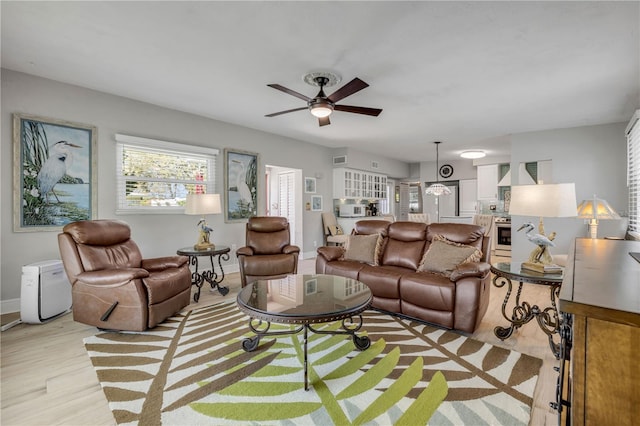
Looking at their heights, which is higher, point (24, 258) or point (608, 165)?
point (608, 165)

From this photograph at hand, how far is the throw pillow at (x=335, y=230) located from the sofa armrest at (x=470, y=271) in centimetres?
447

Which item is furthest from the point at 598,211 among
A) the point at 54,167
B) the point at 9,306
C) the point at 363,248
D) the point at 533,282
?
the point at 9,306

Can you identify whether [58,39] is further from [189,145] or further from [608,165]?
[608,165]

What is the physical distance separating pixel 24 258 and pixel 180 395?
2.93m

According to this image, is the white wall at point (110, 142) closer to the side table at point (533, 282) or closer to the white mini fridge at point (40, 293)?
the white mini fridge at point (40, 293)

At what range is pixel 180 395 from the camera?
1834 mm

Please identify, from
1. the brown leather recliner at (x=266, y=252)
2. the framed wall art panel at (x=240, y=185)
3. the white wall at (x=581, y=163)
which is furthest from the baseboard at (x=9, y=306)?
the white wall at (x=581, y=163)

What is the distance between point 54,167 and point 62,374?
8.25 feet

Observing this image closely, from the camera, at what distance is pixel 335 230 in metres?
7.22

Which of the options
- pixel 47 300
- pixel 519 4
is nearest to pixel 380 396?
pixel 519 4

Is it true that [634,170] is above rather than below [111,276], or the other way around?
above

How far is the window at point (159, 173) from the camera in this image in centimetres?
408

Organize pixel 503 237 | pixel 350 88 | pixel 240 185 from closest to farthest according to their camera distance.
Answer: pixel 350 88
pixel 240 185
pixel 503 237

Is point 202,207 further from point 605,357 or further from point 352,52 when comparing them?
point 605,357
